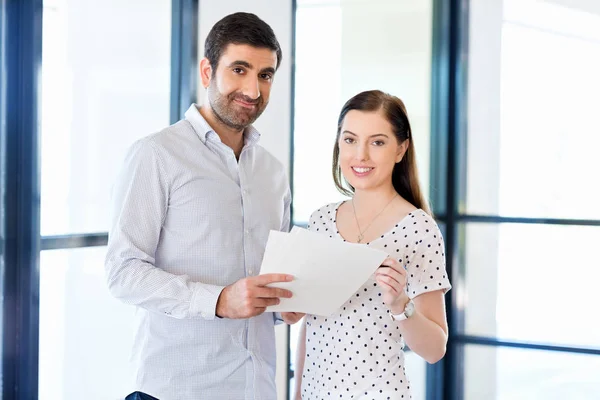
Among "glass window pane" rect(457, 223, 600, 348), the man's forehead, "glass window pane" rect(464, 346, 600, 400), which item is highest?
the man's forehead

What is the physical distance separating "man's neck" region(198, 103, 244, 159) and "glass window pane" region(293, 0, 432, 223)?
59.8 inches

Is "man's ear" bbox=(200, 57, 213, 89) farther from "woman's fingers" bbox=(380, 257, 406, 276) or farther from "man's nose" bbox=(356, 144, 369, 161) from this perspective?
"woman's fingers" bbox=(380, 257, 406, 276)

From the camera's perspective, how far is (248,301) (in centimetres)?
175

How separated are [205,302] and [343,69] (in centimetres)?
240

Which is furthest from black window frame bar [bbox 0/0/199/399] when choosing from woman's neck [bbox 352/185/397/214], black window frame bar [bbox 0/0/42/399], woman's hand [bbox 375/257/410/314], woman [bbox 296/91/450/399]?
woman's hand [bbox 375/257/410/314]

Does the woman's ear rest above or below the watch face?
above

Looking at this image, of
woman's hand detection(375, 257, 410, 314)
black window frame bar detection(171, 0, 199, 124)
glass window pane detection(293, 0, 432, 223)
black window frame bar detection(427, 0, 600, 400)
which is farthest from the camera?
black window frame bar detection(427, 0, 600, 400)

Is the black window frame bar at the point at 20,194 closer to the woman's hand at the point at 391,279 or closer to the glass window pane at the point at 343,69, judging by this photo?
the woman's hand at the point at 391,279

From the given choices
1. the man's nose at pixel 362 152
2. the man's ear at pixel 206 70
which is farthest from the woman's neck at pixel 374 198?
the man's ear at pixel 206 70

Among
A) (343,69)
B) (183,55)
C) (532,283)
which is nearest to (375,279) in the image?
(183,55)

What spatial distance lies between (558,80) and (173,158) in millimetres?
3226

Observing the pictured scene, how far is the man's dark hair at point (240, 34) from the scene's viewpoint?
6.55 feet

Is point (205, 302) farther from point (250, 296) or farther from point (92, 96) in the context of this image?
point (92, 96)

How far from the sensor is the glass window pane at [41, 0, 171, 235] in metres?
2.45
